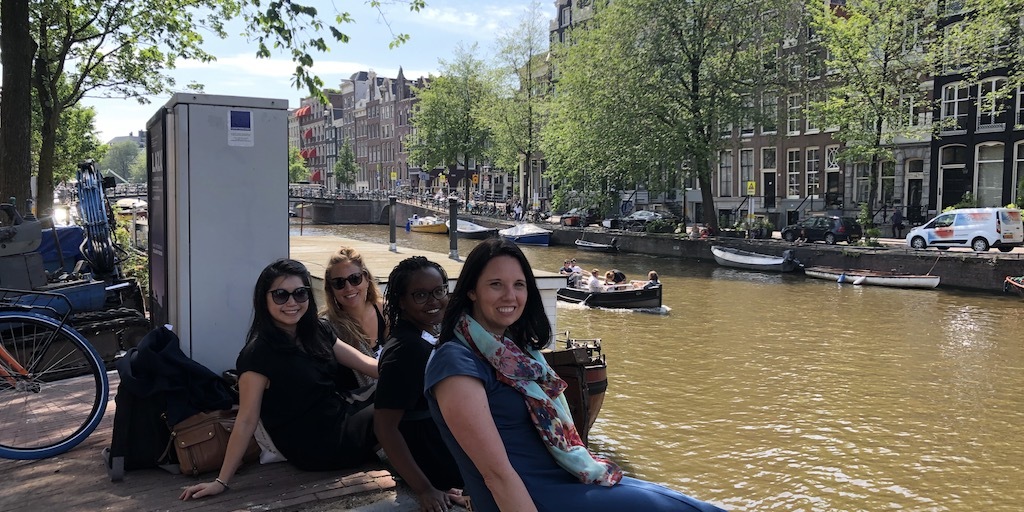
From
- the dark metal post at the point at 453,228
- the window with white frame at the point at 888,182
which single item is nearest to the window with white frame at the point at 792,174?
the window with white frame at the point at 888,182

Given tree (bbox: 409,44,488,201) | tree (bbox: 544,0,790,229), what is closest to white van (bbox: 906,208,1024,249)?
tree (bbox: 544,0,790,229)

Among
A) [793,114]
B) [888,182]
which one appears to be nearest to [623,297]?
[793,114]

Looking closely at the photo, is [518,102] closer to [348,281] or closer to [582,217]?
[582,217]

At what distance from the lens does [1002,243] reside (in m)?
22.1

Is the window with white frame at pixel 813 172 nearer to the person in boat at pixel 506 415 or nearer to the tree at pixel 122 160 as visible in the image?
the person in boat at pixel 506 415

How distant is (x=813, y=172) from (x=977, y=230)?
42.7 feet

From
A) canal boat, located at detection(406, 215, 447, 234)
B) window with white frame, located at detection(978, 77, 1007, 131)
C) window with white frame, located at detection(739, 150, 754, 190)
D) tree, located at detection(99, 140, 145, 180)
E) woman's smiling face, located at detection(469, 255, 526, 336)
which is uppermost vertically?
tree, located at detection(99, 140, 145, 180)

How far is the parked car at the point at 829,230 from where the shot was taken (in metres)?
26.5

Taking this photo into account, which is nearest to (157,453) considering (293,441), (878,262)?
(293,441)

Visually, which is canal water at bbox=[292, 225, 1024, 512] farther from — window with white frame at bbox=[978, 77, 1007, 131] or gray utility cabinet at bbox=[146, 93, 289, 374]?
window with white frame at bbox=[978, 77, 1007, 131]

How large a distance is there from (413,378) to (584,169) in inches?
1180

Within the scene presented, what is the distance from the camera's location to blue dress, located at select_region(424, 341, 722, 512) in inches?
87.6

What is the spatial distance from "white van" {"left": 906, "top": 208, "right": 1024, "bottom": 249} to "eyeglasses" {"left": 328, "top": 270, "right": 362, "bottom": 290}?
Answer: 75.3ft

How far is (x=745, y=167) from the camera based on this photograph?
1519 inches
